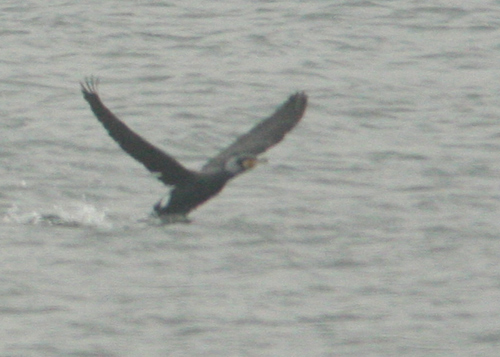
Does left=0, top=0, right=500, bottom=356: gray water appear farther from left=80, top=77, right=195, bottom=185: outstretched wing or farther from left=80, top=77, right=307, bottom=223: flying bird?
left=80, top=77, right=195, bottom=185: outstretched wing

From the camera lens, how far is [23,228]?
1127 cm

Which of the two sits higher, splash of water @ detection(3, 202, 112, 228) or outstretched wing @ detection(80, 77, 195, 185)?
outstretched wing @ detection(80, 77, 195, 185)

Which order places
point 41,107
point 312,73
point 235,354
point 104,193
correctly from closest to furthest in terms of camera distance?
point 235,354 < point 104,193 < point 41,107 < point 312,73

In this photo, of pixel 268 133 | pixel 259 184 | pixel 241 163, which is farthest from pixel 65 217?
pixel 259 184

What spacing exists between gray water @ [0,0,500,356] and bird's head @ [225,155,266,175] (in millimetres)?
474

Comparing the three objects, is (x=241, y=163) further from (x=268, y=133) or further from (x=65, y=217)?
(x=65, y=217)

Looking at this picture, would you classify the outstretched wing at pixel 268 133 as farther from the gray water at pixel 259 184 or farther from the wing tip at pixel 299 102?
the gray water at pixel 259 184

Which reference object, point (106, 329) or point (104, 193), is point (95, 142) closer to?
point (104, 193)

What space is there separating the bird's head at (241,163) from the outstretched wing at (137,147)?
292 millimetres

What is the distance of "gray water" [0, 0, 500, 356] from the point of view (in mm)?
9555

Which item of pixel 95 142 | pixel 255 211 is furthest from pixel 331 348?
pixel 95 142

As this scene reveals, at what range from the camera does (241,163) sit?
11.2m

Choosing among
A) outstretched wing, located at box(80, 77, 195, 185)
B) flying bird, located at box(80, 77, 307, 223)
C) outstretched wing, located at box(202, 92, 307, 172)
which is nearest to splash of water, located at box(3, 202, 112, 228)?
flying bird, located at box(80, 77, 307, 223)

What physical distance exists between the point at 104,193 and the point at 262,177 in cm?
142
